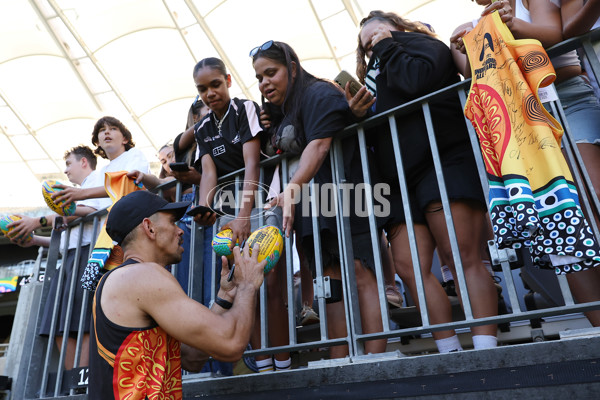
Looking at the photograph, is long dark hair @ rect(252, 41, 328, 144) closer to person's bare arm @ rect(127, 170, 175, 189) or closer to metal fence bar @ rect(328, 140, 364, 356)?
metal fence bar @ rect(328, 140, 364, 356)

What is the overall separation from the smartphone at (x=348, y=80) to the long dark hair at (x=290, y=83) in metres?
0.11

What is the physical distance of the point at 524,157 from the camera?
2.19 m

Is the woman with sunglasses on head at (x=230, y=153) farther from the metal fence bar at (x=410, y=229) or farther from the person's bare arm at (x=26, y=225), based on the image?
the person's bare arm at (x=26, y=225)

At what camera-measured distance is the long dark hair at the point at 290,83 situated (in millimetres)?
3201

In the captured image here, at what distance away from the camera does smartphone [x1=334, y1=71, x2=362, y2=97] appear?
3.08 meters

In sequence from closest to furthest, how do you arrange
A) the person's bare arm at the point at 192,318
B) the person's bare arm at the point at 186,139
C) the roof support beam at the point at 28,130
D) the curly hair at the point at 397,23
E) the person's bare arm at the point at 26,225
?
the person's bare arm at the point at 192,318, the curly hair at the point at 397,23, the person's bare arm at the point at 186,139, the person's bare arm at the point at 26,225, the roof support beam at the point at 28,130

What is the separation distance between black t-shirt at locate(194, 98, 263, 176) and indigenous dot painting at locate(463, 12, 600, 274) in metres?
1.61

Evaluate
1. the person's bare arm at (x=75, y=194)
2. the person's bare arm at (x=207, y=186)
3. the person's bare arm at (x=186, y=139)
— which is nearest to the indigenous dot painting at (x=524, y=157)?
the person's bare arm at (x=207, y=186)

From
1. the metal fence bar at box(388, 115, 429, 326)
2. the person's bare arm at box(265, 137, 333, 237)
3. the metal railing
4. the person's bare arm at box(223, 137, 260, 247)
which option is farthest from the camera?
the person's bare arm at box(223, 137, 260, 247)

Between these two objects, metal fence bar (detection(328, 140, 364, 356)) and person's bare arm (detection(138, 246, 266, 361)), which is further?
metal fence bar (detection(328, 140, 364, 356))

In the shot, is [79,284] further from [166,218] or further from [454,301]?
[454,301]

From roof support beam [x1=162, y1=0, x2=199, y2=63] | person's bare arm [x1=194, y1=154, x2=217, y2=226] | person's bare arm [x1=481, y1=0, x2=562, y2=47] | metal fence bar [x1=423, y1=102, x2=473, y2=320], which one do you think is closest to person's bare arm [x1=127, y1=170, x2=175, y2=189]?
person's bare arm [x1=194, y1=154, x2=217, y2=226]

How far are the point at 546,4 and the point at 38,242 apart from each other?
4.90 m

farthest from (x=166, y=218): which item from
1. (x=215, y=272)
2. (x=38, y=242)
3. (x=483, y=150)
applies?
(x=38, y=242)
